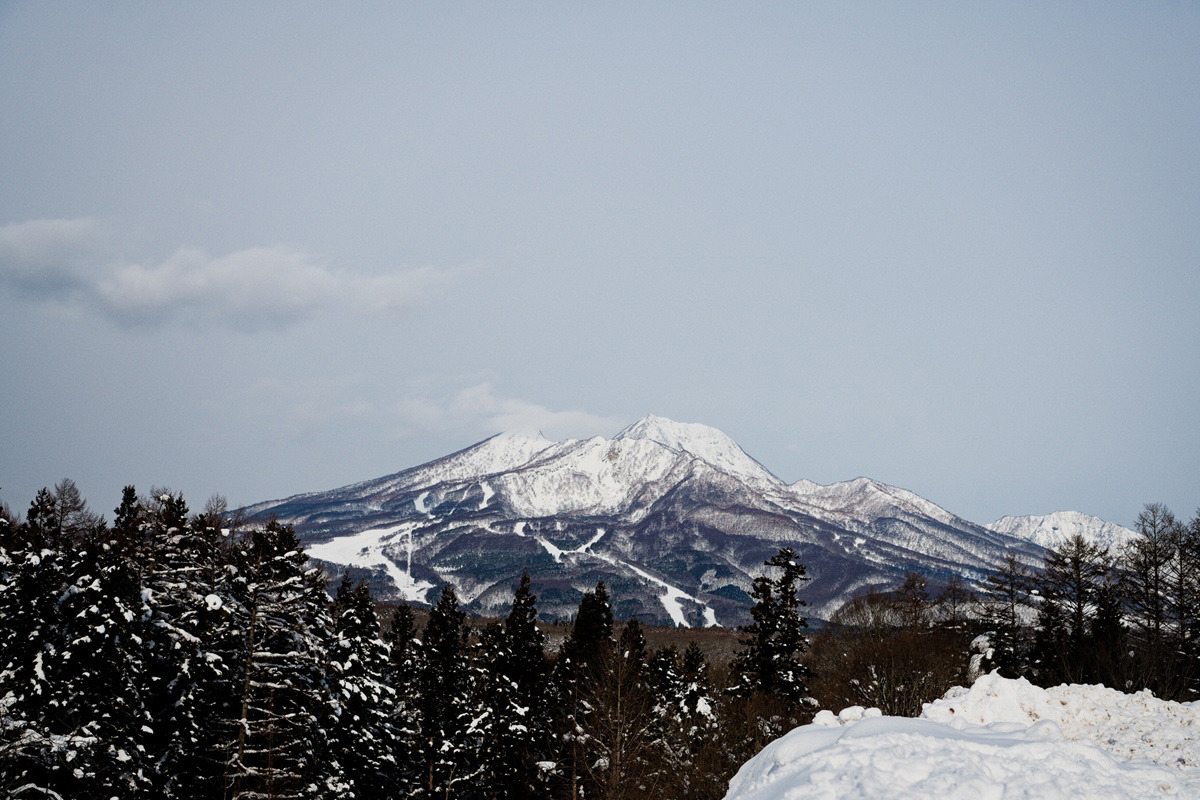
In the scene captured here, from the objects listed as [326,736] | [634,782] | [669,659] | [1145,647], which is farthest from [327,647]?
[1145,647]

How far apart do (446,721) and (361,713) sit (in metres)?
6.94

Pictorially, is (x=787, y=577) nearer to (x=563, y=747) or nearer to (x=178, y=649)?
(x=563, y=747)

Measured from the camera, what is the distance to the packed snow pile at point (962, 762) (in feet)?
40.5

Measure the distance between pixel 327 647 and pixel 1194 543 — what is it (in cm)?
4580

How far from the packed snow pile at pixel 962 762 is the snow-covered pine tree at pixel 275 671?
1537cm

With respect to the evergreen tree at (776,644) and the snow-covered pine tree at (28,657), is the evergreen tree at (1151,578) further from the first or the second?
the snow-covered pine tree at (28,657)

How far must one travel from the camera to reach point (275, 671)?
26234mm

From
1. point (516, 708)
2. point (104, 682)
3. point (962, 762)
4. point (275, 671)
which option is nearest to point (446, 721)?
point (516, 708)

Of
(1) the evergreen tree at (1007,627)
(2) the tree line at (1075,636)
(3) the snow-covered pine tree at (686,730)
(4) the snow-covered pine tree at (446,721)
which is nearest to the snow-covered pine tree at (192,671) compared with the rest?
(3) the snow-covered pine tree at (686,730)

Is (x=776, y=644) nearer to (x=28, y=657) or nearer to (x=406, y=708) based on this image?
(x=406, y=708)

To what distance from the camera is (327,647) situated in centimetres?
3188

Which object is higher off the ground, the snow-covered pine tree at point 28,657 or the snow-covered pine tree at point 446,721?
the snow-covered pine tree at point 28,657

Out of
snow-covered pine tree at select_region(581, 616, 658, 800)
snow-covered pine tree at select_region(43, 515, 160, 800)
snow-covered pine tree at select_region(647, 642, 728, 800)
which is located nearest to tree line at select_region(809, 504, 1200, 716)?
snow-covered pine tree at select_region(647, 642, 728, 800)

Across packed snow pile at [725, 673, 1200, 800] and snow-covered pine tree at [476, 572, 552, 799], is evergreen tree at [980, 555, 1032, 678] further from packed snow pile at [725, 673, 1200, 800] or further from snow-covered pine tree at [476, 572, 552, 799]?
packed snow pile at [725, 673, 1200, 800]
